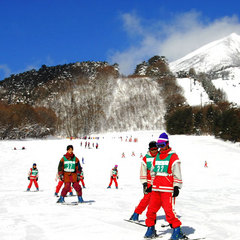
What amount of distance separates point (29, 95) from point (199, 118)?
3053 inches

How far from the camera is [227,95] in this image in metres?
161

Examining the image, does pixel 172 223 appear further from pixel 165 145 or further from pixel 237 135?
pixel 237 135

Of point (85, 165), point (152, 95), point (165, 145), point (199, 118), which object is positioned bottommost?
point (85, 165)

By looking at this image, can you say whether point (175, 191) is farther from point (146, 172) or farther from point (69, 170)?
point (69, 170)

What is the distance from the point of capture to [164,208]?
19.1ft

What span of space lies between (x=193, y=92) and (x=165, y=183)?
132 m

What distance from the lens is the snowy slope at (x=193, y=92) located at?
125363mm

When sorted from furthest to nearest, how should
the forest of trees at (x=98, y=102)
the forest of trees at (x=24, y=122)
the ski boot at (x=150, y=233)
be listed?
the forest of trees at (x=98, y=102)
the forest of trees at (x=24, y=122)
the ski boot at (x=150, y=233)

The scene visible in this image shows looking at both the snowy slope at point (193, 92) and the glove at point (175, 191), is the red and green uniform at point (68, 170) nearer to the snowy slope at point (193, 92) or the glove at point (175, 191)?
the glove at point (175, 191)

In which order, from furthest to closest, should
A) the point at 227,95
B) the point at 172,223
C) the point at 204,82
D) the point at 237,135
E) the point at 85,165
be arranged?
the point at 227,95 < the point at 204,82 < the point at 237,135 < the point at 85,165 < the point at 172,223

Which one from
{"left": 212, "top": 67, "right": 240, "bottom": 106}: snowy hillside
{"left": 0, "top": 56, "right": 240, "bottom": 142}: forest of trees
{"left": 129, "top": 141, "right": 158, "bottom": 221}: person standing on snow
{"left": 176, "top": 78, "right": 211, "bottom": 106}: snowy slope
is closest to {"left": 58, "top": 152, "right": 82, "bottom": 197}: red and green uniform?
{"left": 129, "top": 141, "right": 158, "bottom": 221}: person standing on snow

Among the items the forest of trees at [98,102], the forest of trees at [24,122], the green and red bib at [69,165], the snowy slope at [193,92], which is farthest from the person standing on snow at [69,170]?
the snowy slope at [193,92]

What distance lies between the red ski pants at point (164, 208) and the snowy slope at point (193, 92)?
117 meters

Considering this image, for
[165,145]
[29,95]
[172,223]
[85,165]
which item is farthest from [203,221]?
[29,95]
